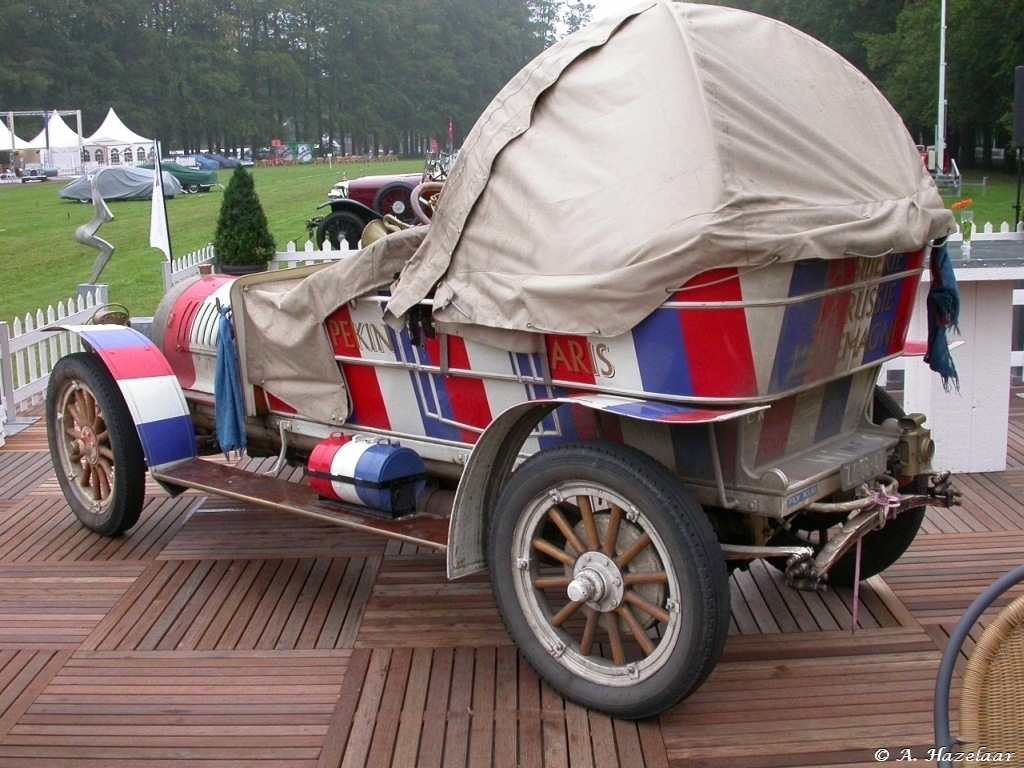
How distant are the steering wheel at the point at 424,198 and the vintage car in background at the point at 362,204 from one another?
7.52 m

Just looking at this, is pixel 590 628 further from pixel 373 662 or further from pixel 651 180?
pixel 651 180

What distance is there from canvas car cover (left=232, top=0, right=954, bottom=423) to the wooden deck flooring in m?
1.22

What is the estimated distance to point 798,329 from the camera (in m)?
3.21

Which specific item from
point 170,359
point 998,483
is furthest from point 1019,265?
point 170,359

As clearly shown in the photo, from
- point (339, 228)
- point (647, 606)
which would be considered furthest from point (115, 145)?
point (647, 606)

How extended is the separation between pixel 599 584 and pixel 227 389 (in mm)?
2153

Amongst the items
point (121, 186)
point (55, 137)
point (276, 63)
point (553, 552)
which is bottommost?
point (553, 552)

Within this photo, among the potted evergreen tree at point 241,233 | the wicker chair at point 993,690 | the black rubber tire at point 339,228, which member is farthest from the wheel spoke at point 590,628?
the black rubber tire at point 339,228

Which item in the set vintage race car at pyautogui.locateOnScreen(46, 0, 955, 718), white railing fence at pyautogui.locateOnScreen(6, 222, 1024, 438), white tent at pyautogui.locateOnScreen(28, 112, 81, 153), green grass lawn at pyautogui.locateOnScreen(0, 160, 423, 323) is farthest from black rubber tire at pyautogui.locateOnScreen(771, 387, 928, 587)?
white tent at pyautogui.locateOnScreen(28, 112, 81, 153)

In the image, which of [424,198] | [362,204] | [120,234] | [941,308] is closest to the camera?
[941,308]

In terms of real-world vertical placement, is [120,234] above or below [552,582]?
above

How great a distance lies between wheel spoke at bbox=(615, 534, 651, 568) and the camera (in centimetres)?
323

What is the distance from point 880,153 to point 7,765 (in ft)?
11.4

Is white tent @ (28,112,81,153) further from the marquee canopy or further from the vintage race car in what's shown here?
the vintage race car
